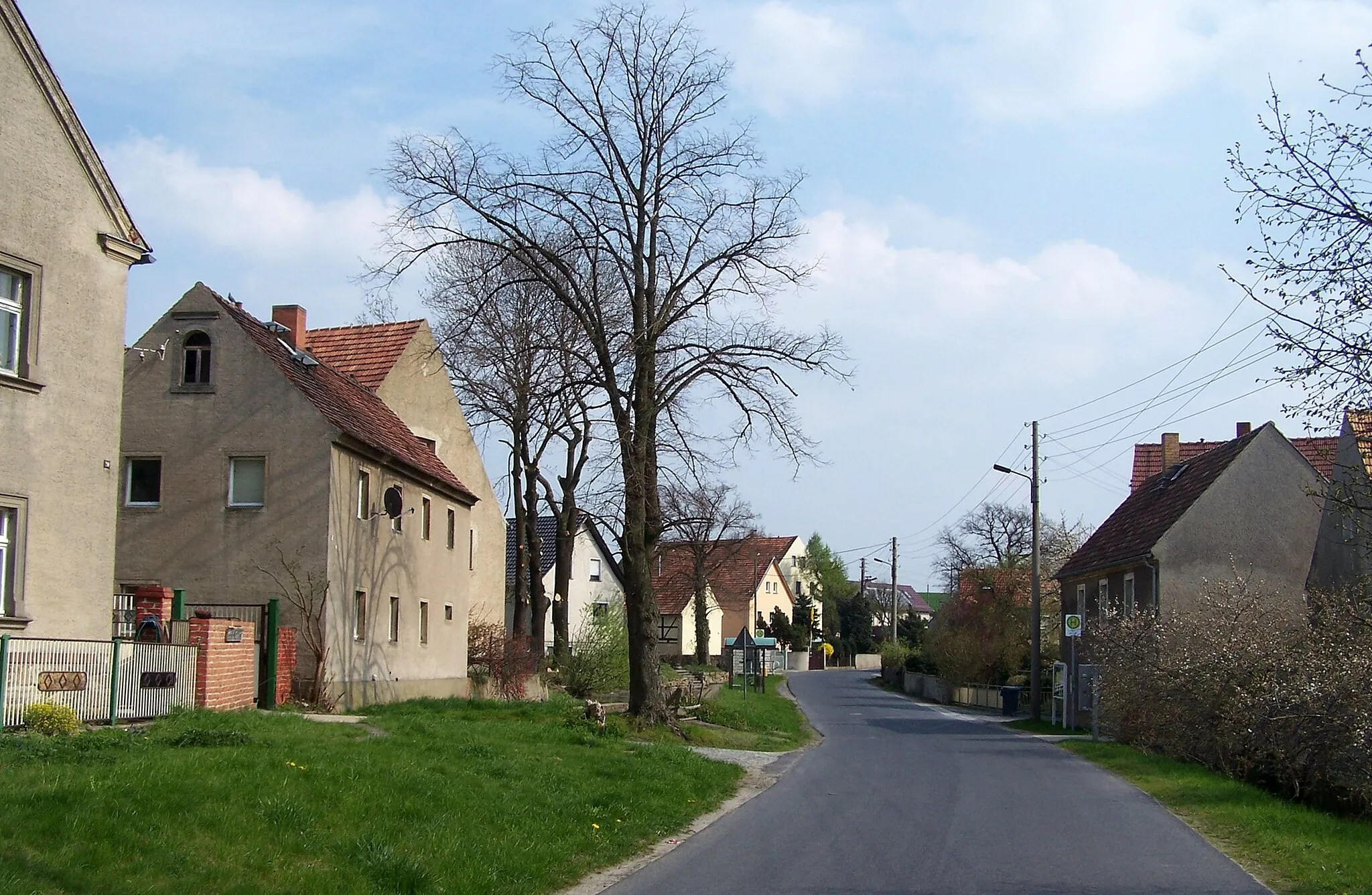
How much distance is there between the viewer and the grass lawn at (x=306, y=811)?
802cm

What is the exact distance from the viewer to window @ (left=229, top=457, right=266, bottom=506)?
82.3 ft

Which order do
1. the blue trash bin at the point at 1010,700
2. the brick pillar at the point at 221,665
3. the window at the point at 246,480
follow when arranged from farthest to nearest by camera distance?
1. the blue trash bin at the point at 1010,700
2. the window at the point at 246,480
3. the brick pillar at the point at 221,665

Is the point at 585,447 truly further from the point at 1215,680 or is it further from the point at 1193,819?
the point at 1193,819

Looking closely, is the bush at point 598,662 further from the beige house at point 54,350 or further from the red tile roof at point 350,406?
the beige house at point 54,350

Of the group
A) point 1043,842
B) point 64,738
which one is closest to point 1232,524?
point 1043,842

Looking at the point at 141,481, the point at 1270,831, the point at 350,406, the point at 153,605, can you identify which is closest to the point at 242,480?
the point at 141,481

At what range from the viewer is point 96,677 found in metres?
15.8

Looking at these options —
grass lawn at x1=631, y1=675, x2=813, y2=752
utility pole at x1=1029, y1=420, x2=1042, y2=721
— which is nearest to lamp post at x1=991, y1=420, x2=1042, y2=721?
utility pole at x1=1029, y1=420, x2=1042, y2=721

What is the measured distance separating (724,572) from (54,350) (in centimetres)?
7684

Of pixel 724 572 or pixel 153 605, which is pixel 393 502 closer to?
pixel 153 605

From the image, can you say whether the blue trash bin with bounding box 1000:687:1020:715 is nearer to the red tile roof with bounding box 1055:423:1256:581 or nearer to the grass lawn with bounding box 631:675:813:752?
the red tile roof with bounding box 1055:423:1256:581

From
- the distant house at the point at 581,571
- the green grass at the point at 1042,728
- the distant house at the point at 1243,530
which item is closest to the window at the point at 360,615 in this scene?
the green grass at the point at 1042,728

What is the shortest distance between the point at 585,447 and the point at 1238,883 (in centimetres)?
2923

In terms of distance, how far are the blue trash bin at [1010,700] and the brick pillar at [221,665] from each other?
29.6 metres
